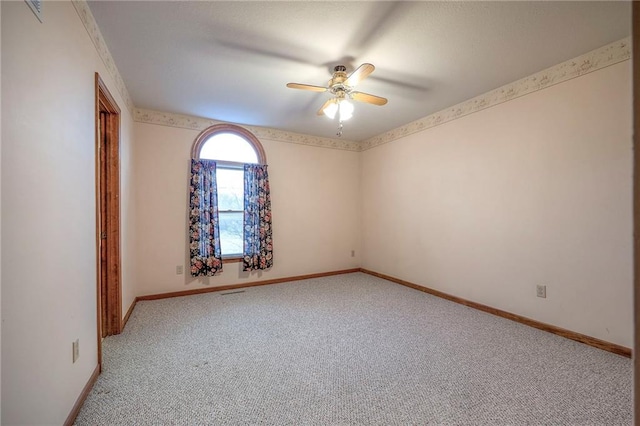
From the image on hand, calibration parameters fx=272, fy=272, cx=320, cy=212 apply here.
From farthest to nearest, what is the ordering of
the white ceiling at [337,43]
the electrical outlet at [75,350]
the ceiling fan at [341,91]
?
1. the ceiling fan at [341,91]
2. the white ceiling at [337,43]
3. the electrical outlet at [75,350]

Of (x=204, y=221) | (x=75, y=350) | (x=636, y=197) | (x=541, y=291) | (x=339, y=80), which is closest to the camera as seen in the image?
(x=636, y=197)

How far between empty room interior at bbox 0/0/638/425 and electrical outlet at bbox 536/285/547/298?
1cm

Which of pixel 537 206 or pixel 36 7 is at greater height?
pixel 36 7

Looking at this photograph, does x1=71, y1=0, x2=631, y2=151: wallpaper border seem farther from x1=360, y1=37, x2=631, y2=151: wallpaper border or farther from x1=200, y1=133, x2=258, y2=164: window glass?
x1=200, y1=133, x2=258, y2=164: window glass

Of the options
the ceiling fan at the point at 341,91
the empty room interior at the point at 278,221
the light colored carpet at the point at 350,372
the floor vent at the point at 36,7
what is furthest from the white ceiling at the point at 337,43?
the light colored carpet at the point at 350,372

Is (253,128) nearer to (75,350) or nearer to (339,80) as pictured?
(339,80)

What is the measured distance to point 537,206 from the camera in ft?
8.66

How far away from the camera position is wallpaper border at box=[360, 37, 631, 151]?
217cm

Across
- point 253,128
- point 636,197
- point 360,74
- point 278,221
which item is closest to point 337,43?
point 360,74

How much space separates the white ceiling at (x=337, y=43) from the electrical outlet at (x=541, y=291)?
2055 mm

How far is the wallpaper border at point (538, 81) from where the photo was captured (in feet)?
7.12

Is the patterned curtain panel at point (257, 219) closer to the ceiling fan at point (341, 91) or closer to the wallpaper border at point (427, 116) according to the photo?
the wallpaper border at point (427, 116)

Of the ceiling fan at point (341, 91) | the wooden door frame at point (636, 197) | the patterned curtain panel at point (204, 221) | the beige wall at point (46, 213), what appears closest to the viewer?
the wooden door frame at point (636, 197)

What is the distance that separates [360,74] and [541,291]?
261cm
